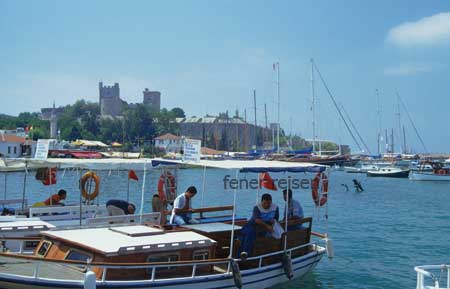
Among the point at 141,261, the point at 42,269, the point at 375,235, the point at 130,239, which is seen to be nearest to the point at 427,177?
the point at 375,235

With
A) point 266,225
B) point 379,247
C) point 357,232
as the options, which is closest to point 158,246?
point 266,225

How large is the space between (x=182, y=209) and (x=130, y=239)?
3051mm

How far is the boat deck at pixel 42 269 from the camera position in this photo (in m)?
11.5

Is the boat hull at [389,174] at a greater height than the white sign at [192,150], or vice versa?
the white sign at [192,150]

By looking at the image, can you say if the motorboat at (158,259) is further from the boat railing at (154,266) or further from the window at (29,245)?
the window at (29,245)

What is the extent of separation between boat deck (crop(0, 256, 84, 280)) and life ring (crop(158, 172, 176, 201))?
22.6ft

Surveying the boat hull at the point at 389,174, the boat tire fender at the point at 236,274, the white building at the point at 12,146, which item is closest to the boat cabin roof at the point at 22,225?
the boat tire fender at the point at 236,274

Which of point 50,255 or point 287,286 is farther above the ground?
point 50,255

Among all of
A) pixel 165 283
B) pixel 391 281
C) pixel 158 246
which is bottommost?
pixel 391 281

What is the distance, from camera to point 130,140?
6599 inches

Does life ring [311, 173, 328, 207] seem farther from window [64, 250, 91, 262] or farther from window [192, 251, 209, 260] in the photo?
window [64, 250, 91, 262]

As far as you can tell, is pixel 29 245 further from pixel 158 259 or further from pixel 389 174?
pixel 389 174

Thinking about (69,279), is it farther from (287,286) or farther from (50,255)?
(287,286)

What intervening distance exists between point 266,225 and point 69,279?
203 inches
